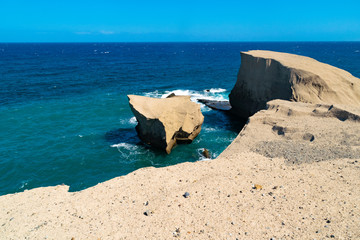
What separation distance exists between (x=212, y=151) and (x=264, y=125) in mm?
6101

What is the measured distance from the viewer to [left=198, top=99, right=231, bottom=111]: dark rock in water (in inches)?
1289

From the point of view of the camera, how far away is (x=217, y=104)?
34.2m

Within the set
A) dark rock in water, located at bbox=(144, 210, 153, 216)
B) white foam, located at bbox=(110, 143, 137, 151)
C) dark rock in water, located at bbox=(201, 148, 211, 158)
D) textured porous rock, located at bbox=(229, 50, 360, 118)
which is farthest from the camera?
white foam, located at bbox=(110, 143, 137, 151)

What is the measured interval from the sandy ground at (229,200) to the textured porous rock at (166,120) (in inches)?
307

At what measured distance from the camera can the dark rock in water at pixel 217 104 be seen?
1289 inches

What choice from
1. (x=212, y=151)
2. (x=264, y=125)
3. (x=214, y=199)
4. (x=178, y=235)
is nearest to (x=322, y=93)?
(x=264, y=125)

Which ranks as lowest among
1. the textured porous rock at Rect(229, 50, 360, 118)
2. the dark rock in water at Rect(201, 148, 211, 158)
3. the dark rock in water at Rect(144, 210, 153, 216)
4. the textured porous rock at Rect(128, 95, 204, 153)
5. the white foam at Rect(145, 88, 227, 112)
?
the white foam at Rect(145, 88, 227, 112)

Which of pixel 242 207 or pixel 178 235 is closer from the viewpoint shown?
pixel 178 235

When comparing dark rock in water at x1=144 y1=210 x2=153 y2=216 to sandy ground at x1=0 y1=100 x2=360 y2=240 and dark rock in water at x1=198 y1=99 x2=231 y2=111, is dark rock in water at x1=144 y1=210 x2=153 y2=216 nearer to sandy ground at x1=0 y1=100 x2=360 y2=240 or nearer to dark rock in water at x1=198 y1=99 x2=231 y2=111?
sandy ground at x1=0 y1=100 x2=360 y2=240

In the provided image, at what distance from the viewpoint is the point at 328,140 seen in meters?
13.3

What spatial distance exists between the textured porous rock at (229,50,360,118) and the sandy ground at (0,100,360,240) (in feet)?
25.0

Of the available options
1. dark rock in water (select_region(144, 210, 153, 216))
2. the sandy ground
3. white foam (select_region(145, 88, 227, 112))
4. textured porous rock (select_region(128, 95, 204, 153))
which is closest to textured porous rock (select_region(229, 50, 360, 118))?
textured porous rock (select_region(128, 95, 204, 153))

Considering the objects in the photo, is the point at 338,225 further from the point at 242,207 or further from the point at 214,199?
the point at 214,199

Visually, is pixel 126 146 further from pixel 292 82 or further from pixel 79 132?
pixel 292 82
